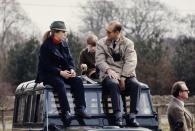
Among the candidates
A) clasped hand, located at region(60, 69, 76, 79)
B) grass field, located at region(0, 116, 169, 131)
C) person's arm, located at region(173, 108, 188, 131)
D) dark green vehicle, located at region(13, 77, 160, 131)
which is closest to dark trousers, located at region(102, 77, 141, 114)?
dark green vehicle, located at region(13, 77, 160, 131)

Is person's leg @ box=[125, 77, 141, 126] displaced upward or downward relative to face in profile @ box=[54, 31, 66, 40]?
downward

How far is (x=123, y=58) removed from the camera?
12.9 metres

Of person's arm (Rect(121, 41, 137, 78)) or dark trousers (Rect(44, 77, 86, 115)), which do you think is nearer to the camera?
dark trousers (Rect(44, 77, 86, 115))

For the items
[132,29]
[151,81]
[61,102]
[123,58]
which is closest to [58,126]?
[61,102]

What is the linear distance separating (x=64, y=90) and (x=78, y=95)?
26 cm

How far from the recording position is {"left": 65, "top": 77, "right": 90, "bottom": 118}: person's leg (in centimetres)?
1240

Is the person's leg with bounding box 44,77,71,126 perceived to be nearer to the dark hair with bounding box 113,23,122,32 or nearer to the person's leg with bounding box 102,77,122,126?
the person's leg with bounding box 102,77,122,126

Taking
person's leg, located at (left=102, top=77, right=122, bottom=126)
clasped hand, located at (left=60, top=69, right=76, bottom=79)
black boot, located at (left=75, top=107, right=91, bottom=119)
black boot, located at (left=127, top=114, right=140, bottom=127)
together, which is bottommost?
black boot, located at (left=127, top=114, right=140, bottom=127)

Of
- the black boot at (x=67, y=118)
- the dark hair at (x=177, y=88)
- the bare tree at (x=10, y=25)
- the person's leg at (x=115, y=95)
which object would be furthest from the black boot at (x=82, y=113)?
the bare tree at (x=10, y=25)

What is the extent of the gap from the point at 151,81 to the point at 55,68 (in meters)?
47.2

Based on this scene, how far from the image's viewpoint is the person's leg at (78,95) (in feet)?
40.7

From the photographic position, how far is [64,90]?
1240 cm

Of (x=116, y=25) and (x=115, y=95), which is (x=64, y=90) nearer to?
(x=115, y=95)

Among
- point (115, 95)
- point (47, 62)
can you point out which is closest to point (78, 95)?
point (115, 95)
